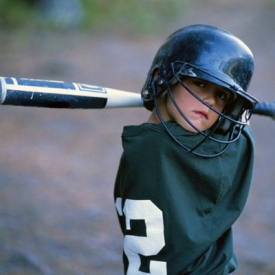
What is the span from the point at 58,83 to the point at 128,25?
8.56m

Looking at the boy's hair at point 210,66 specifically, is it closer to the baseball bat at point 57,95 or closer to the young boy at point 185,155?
the young boy at point 185,155

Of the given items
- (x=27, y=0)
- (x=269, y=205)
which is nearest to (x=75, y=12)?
(x=27, y=0)

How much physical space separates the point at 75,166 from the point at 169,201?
337 cm

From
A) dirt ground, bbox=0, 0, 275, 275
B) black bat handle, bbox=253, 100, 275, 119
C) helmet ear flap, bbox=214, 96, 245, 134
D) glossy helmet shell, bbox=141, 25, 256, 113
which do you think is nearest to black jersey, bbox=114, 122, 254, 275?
helmet ear flap, bbox=214, 96, 245, 134

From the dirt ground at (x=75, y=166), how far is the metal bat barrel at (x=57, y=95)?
159 centimetres

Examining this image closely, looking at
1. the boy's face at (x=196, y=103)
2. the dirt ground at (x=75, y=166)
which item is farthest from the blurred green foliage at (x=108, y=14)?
the boy's face at (x=196, y=103)

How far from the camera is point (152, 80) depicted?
2.62 meters

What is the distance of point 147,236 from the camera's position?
2498 millimetres

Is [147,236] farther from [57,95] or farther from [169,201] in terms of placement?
[57,95]

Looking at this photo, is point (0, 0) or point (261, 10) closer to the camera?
point (0, 0)

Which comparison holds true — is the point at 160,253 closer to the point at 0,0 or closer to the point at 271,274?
the point at 271,274

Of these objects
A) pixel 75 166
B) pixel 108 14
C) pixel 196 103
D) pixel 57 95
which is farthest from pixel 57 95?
pixel 108 14

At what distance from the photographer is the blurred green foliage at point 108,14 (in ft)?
32.3

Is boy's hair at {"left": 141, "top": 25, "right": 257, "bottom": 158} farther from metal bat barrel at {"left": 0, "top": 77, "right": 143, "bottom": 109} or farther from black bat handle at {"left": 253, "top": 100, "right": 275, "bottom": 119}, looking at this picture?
Result: black bat handle at {"left": 253, "top": 100, "right": 275, "bottom": 119}
